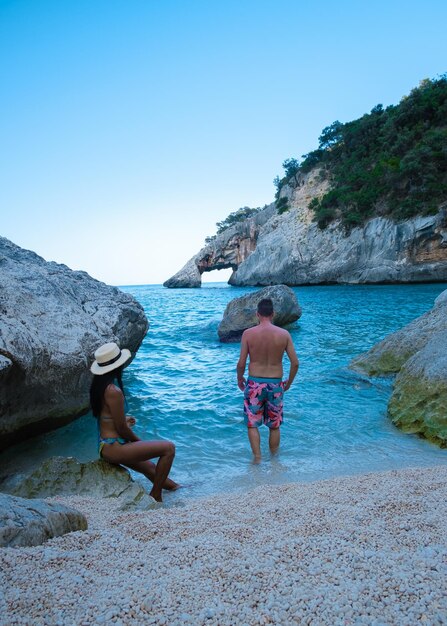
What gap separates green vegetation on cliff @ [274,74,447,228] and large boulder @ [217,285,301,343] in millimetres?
26441

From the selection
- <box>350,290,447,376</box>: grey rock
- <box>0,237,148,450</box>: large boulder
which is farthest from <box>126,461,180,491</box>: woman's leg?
<box>350,290,447,376</box>: grey rock

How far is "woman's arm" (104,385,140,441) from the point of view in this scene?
4.01 meters

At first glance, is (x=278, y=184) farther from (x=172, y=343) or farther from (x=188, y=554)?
(x=188, y=554)

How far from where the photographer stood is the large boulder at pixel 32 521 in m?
2.40

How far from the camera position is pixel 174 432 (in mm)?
6887

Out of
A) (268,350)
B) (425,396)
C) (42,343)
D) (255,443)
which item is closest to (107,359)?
(42,343)

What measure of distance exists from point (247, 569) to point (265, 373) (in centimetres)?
360

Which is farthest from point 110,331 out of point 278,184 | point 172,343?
point 278,184

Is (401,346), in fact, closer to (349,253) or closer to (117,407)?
(117,407)

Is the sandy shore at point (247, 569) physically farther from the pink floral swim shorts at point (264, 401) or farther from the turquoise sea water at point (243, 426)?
the pink floral swim shorts at point (264, 401)

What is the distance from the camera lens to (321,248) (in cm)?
4675

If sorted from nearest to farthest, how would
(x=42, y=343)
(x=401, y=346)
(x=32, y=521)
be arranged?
(x=32, y=521) < (x=42, y=343) < (x=401, y=346)

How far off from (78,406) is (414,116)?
1906 inches

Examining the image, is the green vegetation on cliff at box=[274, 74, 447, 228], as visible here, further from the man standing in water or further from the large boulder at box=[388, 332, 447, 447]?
the man standing in water
